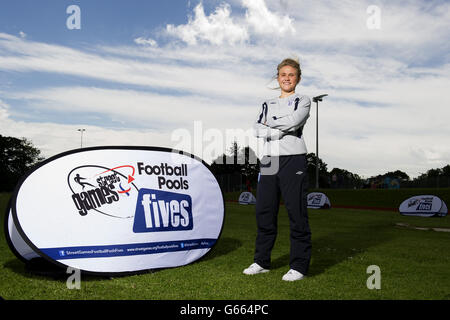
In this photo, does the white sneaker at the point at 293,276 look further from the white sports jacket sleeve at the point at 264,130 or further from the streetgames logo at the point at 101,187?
the streetgames logo at the point at 101,187

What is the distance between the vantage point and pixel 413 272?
4.91m

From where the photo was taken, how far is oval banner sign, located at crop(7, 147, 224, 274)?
399cm

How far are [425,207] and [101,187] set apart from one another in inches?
601

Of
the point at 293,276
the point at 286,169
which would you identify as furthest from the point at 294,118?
the point at 293,276

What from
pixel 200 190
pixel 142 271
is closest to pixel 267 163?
pixel 200 190

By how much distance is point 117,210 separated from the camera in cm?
434

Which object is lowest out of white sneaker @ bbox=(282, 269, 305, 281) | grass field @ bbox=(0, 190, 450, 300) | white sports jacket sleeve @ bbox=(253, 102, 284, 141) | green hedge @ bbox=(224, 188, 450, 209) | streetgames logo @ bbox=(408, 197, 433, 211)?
green hedge @ bbox=(224, 188, 450, 209)

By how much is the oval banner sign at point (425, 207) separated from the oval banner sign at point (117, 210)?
44.9ft

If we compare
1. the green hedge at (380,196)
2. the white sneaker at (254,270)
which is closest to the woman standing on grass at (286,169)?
the white sneaker at (254,270)

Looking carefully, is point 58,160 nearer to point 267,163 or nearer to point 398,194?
point 267,163

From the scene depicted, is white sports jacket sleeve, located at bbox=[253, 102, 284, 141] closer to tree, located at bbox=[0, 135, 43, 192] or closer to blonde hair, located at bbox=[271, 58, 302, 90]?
blonde hair, located at bbox=[271, 58, 302, 90]

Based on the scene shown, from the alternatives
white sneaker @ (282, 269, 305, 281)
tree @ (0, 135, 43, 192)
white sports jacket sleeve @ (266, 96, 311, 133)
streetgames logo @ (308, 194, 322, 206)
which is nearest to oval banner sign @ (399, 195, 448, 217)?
streetgames logo @ (308, 194, 322, 206)

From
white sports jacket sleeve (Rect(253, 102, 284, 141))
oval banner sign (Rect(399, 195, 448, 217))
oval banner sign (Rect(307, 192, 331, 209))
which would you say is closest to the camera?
white sports jacket sleeve (Rect(253, 102, 284, 141))

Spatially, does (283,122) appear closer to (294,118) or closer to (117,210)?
(294,118)
